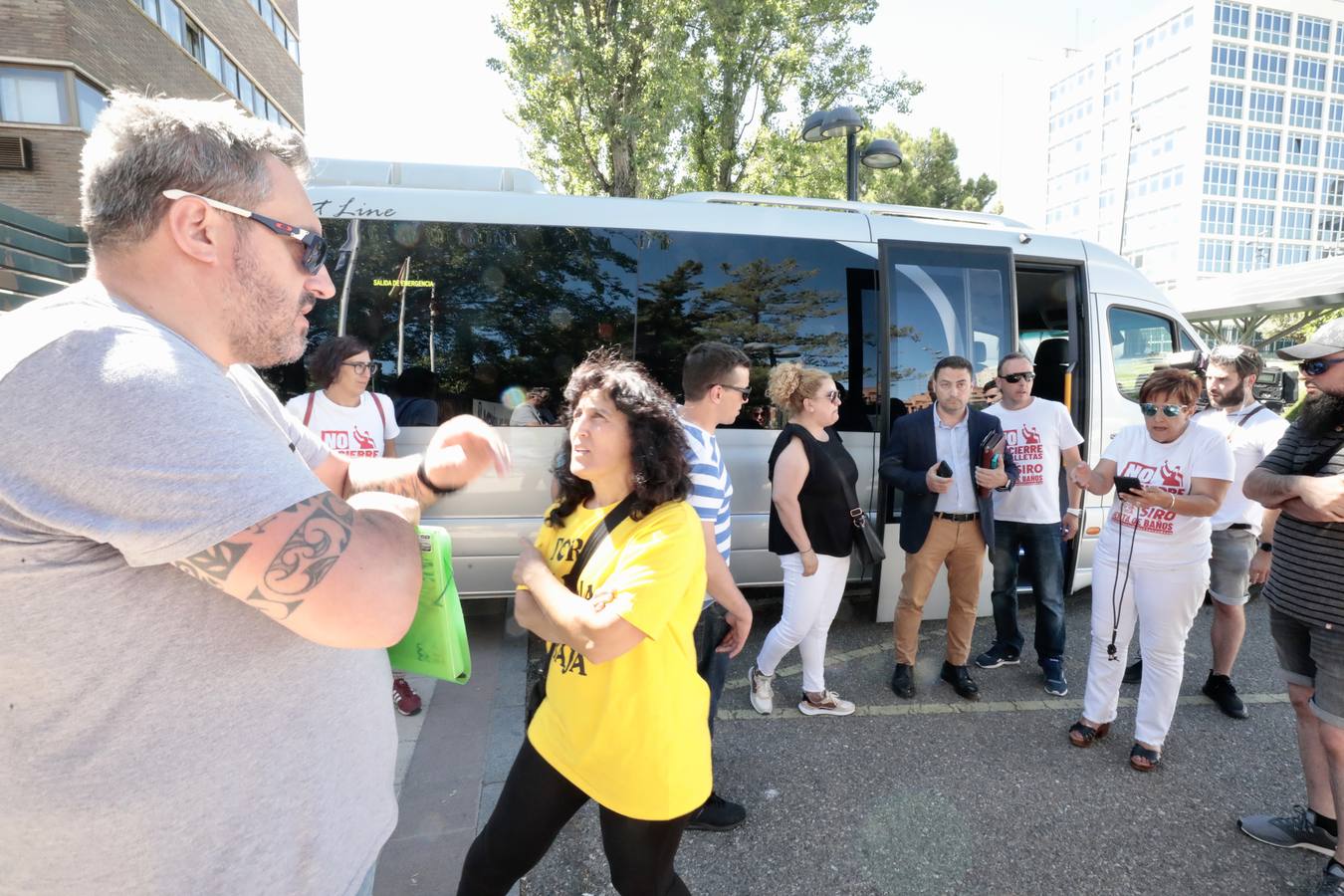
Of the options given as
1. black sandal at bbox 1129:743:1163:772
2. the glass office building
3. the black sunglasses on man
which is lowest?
black sandal at bbox 1129:743:1163:772

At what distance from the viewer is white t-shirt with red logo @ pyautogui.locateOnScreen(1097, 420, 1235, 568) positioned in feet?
10.2

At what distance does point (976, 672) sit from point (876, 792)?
163cm

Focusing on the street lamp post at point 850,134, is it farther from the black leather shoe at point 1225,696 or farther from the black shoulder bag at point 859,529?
the black leather shoe at point 1225,696

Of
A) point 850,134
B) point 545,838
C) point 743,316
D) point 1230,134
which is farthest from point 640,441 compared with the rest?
point 1230,134

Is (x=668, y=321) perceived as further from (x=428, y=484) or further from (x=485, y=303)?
(x=428, y=484)

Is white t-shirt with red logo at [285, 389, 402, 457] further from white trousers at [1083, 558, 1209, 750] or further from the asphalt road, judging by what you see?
white trousers at [1083, 558, 1209, 750]

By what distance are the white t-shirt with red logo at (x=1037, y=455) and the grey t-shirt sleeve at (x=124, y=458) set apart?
14.0 ft

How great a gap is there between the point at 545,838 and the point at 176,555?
4.53 feet

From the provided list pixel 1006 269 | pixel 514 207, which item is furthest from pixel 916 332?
pixel 514 207

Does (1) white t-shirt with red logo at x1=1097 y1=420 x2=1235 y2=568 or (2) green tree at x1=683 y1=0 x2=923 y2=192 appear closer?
(1) white t-shirt with red logo at x1=1097 y1=420 x2=1235 y2=568

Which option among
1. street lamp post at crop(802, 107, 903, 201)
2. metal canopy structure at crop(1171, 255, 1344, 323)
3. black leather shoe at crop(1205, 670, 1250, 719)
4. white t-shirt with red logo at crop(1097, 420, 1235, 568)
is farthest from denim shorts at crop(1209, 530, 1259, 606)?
metal canopy structure at crop(1171, 255, 1344, 323)

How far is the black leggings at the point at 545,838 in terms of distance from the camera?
1.69m

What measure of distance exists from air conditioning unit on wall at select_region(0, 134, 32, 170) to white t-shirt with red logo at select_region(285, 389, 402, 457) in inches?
541

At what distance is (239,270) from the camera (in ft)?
3.24
